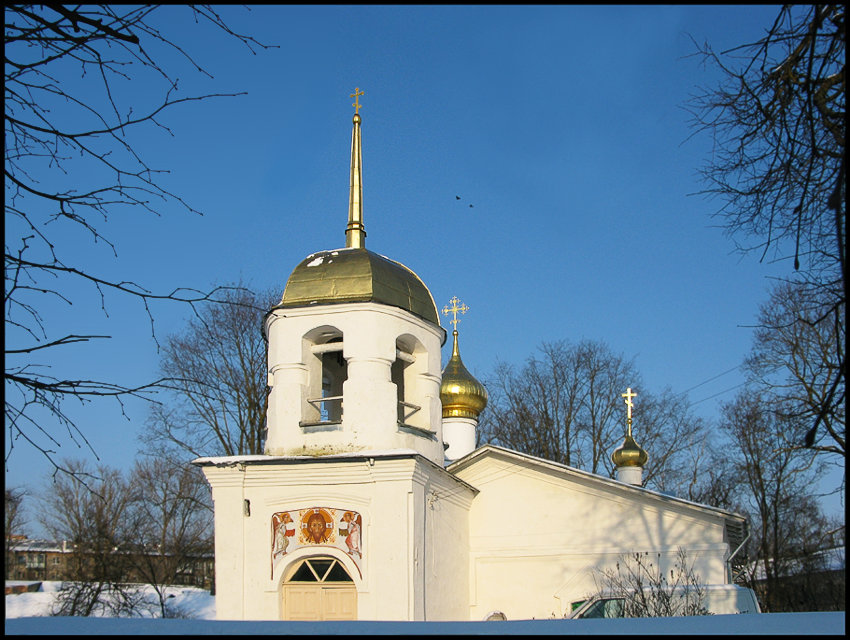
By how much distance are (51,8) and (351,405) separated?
945cm

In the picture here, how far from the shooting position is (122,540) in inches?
1209

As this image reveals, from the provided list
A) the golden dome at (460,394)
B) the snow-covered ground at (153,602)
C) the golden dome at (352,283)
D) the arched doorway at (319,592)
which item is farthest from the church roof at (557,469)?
the snow-covered ground at (153,602)

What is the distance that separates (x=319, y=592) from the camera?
43.1ft

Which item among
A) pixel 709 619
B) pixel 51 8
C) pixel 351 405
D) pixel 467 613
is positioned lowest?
pixel 467 613

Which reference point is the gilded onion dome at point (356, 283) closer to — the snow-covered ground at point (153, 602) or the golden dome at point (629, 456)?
the golden dome at point (629, 456)

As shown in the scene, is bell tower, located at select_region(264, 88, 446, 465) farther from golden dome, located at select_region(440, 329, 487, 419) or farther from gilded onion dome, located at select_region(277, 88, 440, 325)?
golden dome, located at select_region(440, 329, 487, 419)

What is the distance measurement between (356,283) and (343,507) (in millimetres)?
→ 3256

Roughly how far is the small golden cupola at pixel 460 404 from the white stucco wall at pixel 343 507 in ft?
29.0

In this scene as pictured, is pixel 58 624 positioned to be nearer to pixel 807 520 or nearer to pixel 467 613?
pixel 467 613

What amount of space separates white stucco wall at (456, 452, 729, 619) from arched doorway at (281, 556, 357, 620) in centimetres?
349

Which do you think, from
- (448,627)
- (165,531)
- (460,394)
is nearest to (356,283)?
(460,394)

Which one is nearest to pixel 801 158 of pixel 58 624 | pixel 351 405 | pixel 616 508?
pixel 58 624

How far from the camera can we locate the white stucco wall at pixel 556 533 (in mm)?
15828

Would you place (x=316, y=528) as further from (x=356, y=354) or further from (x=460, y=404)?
(x=460, y=404)
